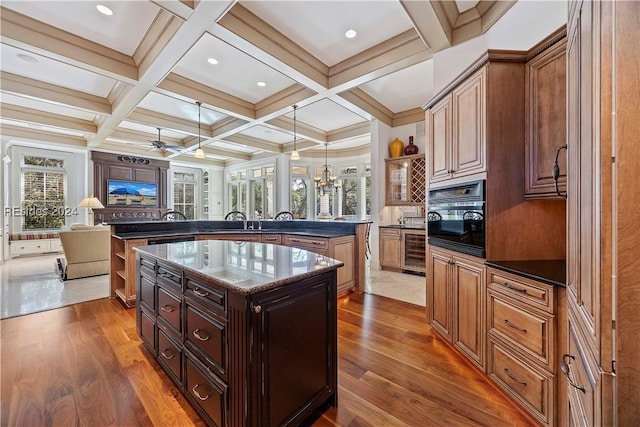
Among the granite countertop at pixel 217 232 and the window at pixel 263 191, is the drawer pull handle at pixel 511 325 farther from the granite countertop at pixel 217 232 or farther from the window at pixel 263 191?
the window at pixel 263 191

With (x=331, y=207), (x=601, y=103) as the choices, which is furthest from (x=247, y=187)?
(x=601, y=103)

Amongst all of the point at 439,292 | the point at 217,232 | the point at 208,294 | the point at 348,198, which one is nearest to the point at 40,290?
the point at 217,232

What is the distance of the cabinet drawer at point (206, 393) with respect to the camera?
1416mm

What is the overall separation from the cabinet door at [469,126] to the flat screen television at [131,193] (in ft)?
29.2

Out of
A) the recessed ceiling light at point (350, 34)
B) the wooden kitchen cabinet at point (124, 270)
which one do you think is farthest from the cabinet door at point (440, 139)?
the wooden kitchen cabinet at point (124, 270)

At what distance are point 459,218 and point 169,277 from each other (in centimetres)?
230

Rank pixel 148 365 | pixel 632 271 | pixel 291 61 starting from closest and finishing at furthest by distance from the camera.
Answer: pixel 632 271, pixel 148 365, pixel 291 61

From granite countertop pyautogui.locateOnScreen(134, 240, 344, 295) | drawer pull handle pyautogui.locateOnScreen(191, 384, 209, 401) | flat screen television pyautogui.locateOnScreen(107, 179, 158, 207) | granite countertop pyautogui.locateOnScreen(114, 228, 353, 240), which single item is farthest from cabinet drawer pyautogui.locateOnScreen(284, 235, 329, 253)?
flat screen television pyautogui.locateOnScreen(107, 179, 158, 207)

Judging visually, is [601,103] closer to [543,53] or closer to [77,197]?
[543,53]

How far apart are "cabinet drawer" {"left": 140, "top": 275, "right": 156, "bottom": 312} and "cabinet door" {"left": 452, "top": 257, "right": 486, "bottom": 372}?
8.17ft

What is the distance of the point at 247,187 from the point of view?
977 cm

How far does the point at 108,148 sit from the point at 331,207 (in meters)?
6.64

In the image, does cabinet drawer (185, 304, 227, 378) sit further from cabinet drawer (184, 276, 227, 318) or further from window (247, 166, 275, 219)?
window (247, 166, 275, 219)

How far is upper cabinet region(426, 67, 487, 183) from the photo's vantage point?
6.64ft
